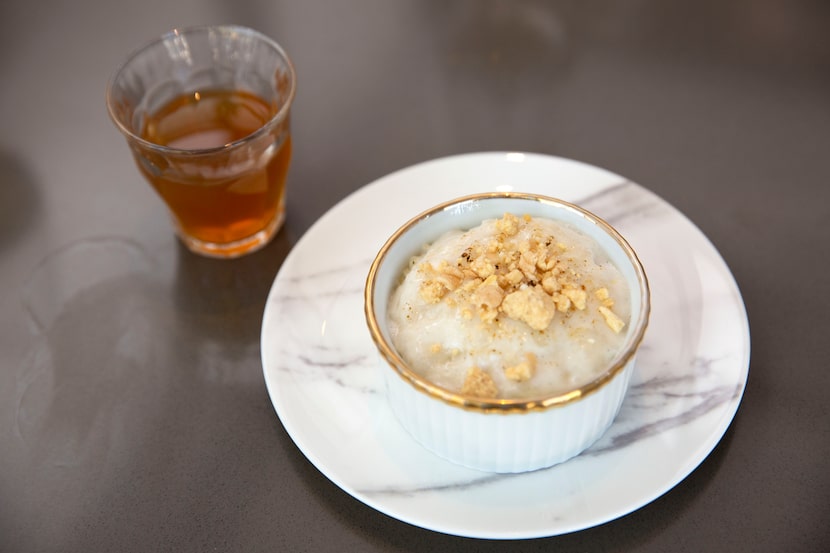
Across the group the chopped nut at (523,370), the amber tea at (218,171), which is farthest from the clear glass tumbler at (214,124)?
the chopped nut at (523,370)

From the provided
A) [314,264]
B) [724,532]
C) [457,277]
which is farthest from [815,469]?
[314,264]

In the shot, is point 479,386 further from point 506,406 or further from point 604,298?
point 604,298

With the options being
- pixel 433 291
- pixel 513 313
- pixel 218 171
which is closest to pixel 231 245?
pixel 218 171

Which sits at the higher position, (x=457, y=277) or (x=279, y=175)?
(x=457, y=277)

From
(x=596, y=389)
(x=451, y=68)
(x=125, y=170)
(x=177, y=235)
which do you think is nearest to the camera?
(x=596, y=389)

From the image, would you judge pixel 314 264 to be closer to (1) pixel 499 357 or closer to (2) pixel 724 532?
(1) pixel 499 357

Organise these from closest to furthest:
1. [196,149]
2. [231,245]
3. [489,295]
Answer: [489,295], [196,149], [231,245]

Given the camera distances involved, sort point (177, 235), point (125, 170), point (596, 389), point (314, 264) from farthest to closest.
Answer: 1. point (125, 170)
2. point (177, 235)
3. point (314, 264)
4. point (596, 389)

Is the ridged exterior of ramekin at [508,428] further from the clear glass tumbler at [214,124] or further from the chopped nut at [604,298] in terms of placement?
the clear glass tumbler at [214,124]
